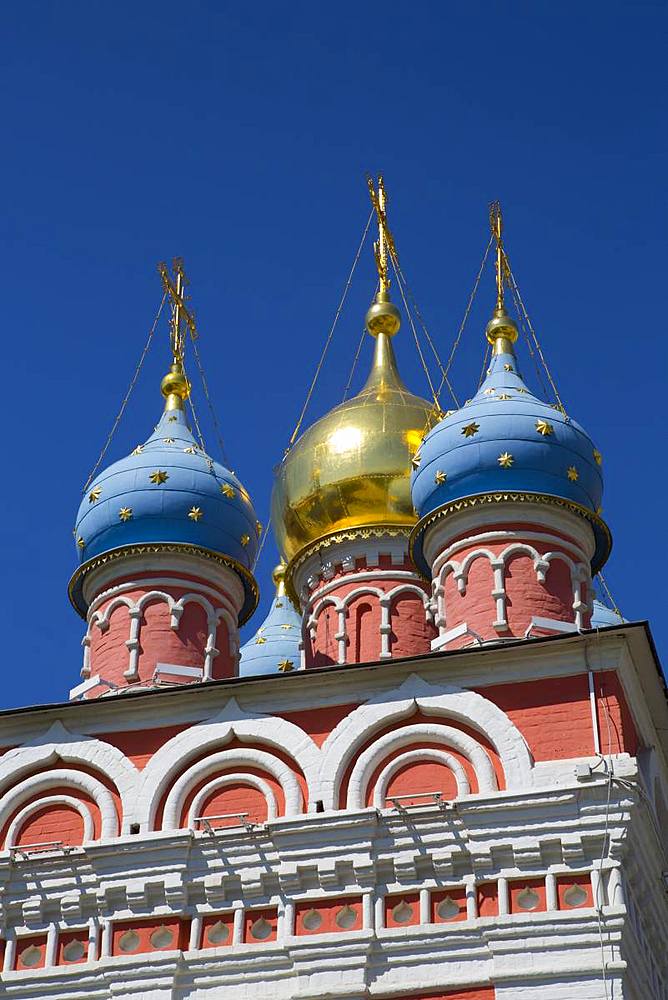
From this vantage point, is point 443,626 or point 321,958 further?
point 443,626

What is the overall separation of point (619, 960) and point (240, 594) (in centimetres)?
495

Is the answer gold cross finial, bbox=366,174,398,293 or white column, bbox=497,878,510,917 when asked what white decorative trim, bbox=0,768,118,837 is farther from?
gold cross finial, bbox=366,174,398,293

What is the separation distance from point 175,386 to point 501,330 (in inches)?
102

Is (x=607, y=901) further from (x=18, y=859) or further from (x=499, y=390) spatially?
(x=499, y=390)

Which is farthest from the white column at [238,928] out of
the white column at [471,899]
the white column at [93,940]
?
the white column at [471,899]

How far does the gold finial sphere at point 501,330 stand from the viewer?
1468cm

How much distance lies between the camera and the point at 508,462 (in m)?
13.0

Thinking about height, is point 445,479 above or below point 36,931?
above

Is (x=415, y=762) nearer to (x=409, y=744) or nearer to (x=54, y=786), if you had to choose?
(x=409, y=744)

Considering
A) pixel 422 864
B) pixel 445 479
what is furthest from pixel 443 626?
pixel 422 864

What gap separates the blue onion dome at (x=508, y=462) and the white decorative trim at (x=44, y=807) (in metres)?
3.00

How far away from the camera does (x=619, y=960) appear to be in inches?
399

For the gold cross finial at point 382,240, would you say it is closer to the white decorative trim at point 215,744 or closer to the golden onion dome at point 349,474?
the golden onion dome at point 349,474

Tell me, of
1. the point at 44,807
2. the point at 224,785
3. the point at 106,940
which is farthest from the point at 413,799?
the point at 44,807
